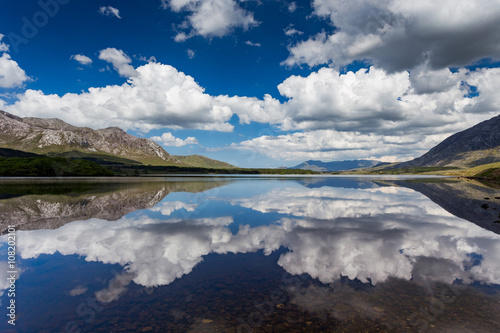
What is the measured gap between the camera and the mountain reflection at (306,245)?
1733 centimetres

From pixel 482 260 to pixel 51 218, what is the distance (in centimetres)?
4776

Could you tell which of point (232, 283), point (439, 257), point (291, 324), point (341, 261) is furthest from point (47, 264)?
point (439, 257)

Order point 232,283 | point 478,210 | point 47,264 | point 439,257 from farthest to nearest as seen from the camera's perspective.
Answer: point 478,210 < point 439,257 < point 47,264 < point 232,283

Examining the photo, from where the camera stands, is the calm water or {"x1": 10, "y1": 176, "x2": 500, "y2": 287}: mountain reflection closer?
the calm water

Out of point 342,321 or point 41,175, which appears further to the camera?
point 41,175

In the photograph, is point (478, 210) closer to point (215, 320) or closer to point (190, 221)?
point (190, 221)

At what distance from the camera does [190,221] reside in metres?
33.6

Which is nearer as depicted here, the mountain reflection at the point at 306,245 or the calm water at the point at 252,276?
the calm water at the point at 252,276

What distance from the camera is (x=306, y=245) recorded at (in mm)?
22750

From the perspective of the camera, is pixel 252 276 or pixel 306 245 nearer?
pixel 252 276

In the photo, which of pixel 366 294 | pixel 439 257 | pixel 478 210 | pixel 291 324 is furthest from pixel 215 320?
pixel 478 210

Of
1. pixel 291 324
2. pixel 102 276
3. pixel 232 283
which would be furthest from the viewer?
pixel 102 276

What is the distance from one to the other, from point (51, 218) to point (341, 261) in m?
37.2

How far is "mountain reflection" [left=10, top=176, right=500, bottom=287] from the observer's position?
17.3 metres
